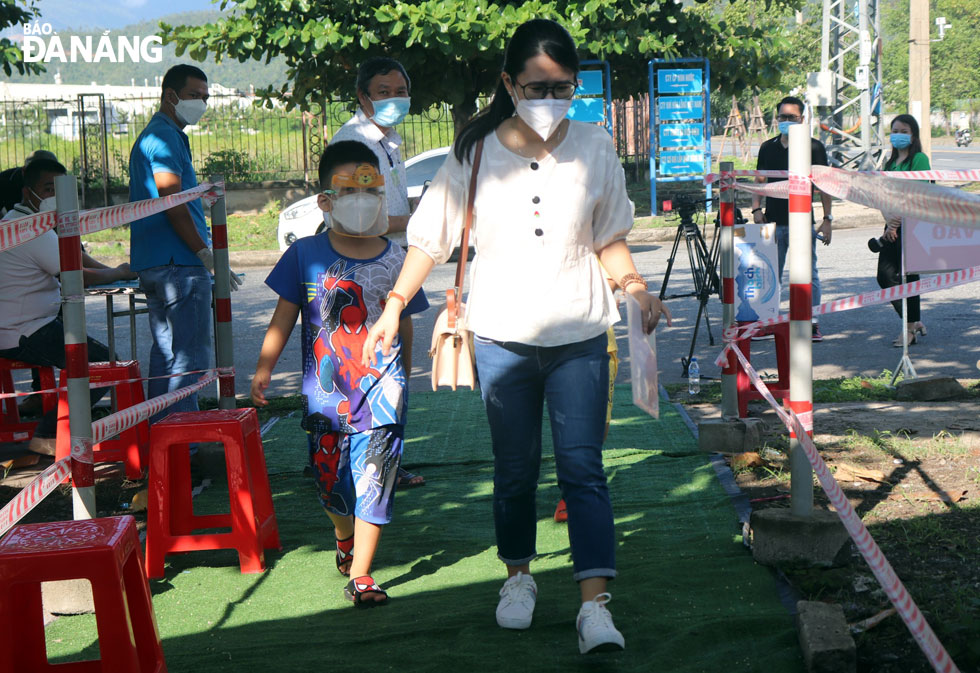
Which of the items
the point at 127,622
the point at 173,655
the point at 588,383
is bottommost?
the point at 173,655

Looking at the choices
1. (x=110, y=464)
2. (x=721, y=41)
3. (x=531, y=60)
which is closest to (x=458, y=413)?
(x=110, y=464)

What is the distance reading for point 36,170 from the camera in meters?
6.61

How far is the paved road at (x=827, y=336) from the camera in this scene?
8742 mm

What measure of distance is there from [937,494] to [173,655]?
132 inches

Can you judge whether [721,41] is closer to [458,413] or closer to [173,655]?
[458,413]

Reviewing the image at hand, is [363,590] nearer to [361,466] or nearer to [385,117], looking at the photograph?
[361,466]

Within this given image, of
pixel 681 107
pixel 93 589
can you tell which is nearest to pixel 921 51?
pixel 681 107

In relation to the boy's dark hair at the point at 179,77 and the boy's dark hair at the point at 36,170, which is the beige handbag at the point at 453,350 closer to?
the boy's dark hair at the point at 179,77

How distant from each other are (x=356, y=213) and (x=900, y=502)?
2.70 meters

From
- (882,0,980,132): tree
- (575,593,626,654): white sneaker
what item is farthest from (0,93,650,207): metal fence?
(882,0,980,132): tree

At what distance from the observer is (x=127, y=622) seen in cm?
289

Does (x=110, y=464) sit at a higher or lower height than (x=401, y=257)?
lower

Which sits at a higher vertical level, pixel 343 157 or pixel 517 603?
pixel 343 157

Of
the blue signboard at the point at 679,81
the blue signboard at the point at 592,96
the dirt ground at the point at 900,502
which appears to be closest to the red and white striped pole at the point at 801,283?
the dirt ground at the point at 900,502
